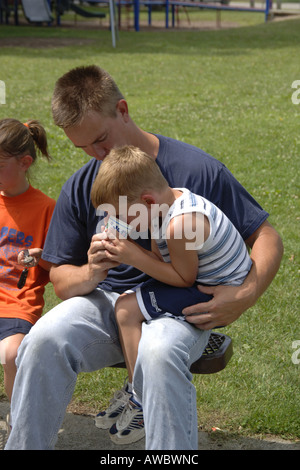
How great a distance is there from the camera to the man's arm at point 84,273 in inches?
99.6

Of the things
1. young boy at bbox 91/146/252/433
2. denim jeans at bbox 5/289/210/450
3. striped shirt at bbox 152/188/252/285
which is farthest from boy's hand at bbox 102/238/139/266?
denim jeans at bbox 5/289/210/450

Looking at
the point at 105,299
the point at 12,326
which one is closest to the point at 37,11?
the point at 12,326

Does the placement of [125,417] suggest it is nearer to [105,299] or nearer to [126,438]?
[126,438]

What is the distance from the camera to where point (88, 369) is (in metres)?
2.59

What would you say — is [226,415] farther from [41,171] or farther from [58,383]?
[41,171]

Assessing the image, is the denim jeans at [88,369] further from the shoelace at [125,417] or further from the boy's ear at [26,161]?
the boy's ear at [26,161]

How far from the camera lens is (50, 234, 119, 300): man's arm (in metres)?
2.53

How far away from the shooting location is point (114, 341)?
8.69 feet

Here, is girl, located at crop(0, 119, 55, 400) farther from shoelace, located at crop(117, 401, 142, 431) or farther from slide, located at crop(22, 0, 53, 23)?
slide, located at crop(22, 0, 53, 23)

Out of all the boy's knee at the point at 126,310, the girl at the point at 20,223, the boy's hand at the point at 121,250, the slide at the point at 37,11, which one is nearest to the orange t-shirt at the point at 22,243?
the girl at the point at 20,223

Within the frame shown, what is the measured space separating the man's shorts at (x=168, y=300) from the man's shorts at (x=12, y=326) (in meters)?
0.61

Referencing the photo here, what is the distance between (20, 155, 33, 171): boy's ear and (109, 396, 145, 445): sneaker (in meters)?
1.17

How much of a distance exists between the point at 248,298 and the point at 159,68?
1247 centimetres

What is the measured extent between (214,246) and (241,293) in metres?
0.22
